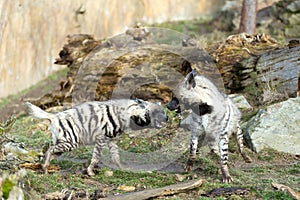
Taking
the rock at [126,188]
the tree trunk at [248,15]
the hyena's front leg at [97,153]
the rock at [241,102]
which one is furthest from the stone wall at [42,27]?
the tree trunk at [248,15]

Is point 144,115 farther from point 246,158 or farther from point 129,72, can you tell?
point 129,72

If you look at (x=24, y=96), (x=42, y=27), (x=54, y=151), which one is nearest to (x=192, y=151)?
(x=54, y=151)

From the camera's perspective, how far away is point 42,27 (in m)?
15.6

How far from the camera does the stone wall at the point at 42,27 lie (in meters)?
14.0

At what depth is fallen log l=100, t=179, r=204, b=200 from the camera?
19.9 feet

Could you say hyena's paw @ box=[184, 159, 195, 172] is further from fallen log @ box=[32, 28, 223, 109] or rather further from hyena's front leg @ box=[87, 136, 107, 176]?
fallen log @ box=[32, 28, 223, 109]

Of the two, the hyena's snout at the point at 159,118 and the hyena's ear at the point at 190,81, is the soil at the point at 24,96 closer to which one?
the hyena's snout at the point at 159,118

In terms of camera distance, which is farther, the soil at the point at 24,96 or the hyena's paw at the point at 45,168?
the soil at the point at 24,96

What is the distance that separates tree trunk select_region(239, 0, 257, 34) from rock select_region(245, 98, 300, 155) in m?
6.35

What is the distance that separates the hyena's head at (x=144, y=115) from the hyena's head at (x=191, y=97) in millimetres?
790

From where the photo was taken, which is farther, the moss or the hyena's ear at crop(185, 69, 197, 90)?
the hyena's ear at crop(185, 69, 197, 90)

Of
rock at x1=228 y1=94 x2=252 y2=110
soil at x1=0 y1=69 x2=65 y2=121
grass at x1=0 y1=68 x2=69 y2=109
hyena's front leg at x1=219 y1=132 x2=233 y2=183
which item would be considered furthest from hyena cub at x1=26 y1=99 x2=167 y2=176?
grass at x1=0 y1=68 x2=69 y2=109

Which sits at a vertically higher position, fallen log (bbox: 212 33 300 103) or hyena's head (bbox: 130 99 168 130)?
fallen log (bbox: 212 33 300 103)

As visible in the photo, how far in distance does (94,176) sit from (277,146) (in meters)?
3.13
